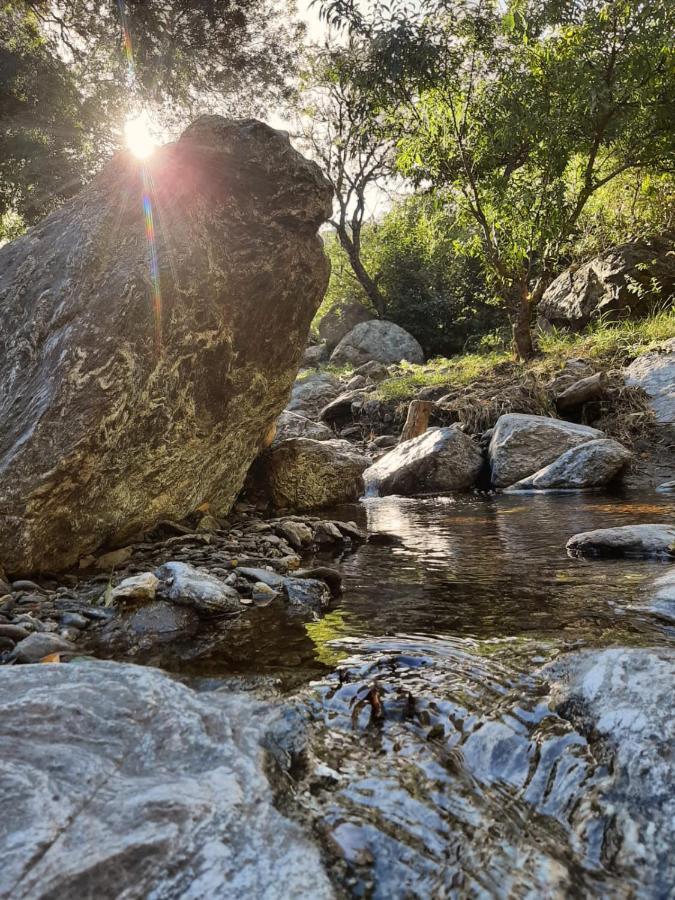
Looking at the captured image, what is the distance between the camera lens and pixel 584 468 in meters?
7.25

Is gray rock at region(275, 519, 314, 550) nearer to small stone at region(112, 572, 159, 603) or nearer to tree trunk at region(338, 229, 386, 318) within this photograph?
small stone at region(112, 572, 159, 603)

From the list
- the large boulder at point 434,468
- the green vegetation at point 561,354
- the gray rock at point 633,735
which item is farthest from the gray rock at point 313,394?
the gray rock at point 633,735

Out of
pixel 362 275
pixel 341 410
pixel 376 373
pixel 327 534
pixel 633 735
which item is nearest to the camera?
pixel 633 735

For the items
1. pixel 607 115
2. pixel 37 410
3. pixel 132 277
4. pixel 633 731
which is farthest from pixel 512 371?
pixel 633 731

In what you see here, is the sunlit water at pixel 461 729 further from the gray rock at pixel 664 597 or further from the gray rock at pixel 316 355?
the gray rock at pixel 316 355

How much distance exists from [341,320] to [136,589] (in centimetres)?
2040

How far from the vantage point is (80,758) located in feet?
4.81

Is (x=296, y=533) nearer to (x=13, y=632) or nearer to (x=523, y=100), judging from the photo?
(x=13, y=632)

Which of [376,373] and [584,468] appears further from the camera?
[376,373]

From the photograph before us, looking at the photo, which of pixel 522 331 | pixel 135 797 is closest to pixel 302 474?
pixel 135 797

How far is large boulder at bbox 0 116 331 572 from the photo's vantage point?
343 cm

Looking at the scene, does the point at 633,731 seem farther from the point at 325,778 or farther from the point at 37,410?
the point at 37,410

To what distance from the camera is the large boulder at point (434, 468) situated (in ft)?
26.6

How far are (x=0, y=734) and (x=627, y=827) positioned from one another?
1.54 m
